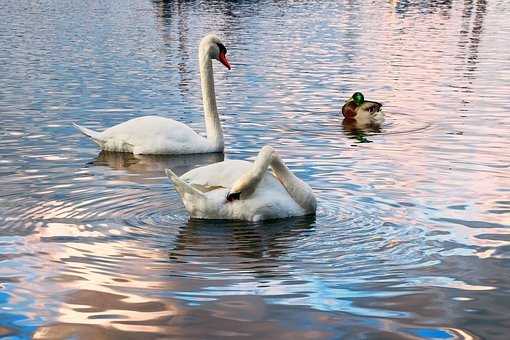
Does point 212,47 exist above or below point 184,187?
above

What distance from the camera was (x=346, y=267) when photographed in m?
7.70

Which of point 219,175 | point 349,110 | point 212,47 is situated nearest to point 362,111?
point 349,110

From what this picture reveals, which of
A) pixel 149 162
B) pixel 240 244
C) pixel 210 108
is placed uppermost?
pixel 210 108

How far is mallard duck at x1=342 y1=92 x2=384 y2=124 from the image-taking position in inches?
680

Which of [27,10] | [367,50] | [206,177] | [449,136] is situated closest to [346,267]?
[206,177]

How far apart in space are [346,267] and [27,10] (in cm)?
5710

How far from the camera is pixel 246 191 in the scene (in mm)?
9234

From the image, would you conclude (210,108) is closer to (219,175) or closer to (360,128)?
(360,128)

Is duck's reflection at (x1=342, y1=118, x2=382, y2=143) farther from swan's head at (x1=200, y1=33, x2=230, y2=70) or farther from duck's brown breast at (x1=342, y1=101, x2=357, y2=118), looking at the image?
swan's head at (x1=200, y1=33, x2=230, y2=70)

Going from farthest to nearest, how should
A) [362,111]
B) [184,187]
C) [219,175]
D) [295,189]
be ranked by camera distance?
[362,111] → [295,189] → [219,175] → [184,187]

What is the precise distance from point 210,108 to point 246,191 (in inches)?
218

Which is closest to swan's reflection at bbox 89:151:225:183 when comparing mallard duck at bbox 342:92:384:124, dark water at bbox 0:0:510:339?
dark water at bbox 0:0:510:339

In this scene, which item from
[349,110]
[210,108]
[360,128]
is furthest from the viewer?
[349,110]

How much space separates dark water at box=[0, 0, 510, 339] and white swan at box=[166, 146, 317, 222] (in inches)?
6.5
